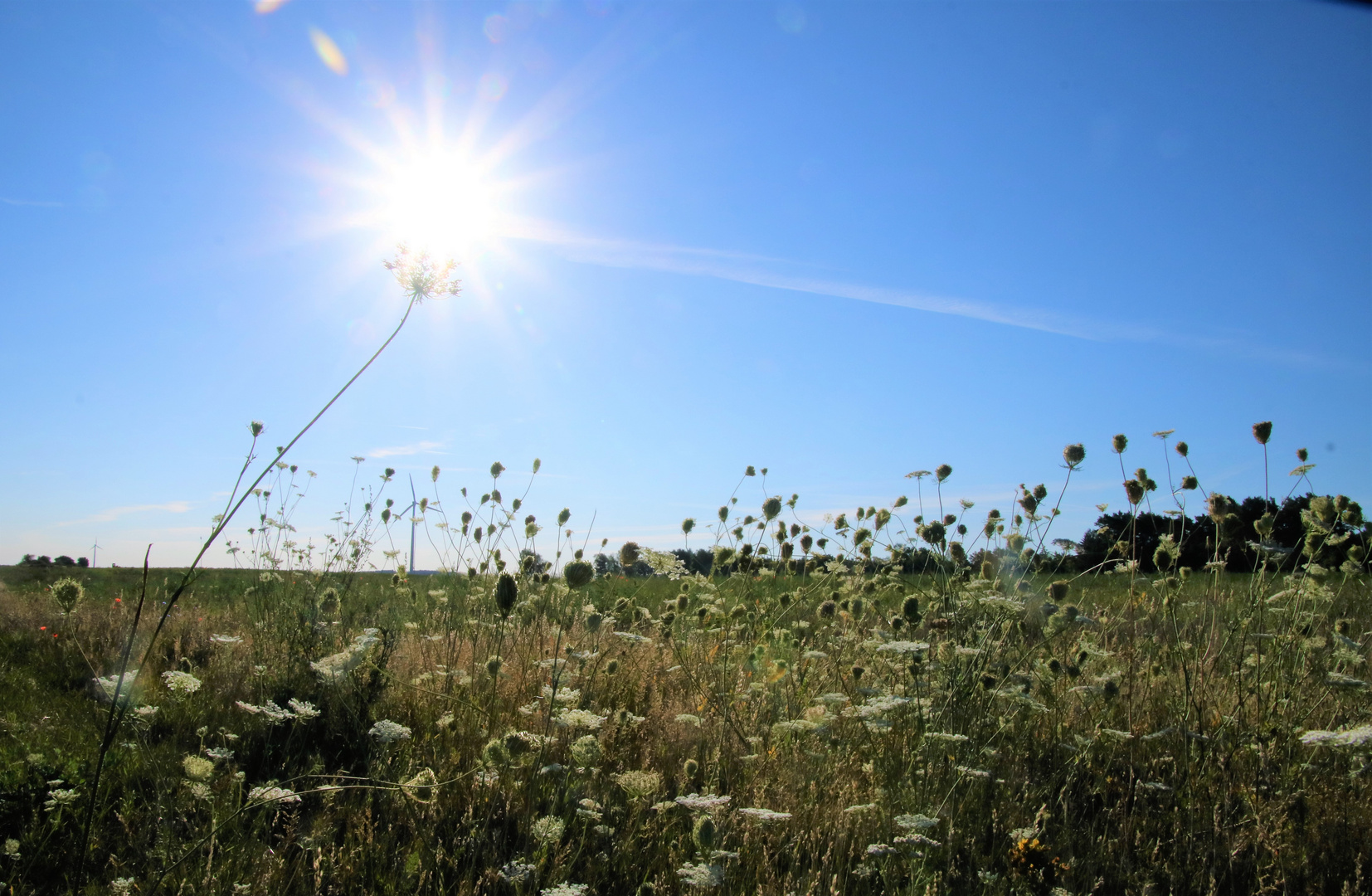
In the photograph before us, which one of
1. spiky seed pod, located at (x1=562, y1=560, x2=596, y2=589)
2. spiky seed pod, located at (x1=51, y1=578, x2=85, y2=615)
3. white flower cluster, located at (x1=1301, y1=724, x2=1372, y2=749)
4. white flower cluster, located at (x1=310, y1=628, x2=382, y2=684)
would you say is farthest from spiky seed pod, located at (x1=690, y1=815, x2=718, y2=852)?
spiky seed pod, located at (x1=51, y1=578, x2=85, y2=615)

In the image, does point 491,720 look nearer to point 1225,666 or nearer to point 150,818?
point 150,818

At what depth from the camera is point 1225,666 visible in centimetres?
372

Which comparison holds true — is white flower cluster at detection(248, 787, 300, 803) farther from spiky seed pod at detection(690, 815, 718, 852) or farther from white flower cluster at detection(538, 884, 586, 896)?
spiky seed pod at detection(690, 815, 718, 852)

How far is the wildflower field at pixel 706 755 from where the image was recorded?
7.21 feet

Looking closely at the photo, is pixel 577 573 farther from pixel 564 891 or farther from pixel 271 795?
pixel 271 795

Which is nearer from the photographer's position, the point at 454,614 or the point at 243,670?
the point at 243,670

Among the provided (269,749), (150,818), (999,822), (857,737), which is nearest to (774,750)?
(857,737)

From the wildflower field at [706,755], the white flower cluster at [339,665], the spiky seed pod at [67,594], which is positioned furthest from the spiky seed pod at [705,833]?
the spiky seed pod at [67,594]

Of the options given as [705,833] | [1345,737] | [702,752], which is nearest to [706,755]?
[702,752]

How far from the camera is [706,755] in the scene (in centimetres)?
303

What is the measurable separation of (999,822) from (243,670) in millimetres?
3660

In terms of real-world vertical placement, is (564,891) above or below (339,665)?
below

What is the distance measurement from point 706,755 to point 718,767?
0.27 metres

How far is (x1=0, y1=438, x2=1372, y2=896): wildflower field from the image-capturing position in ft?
7.21
